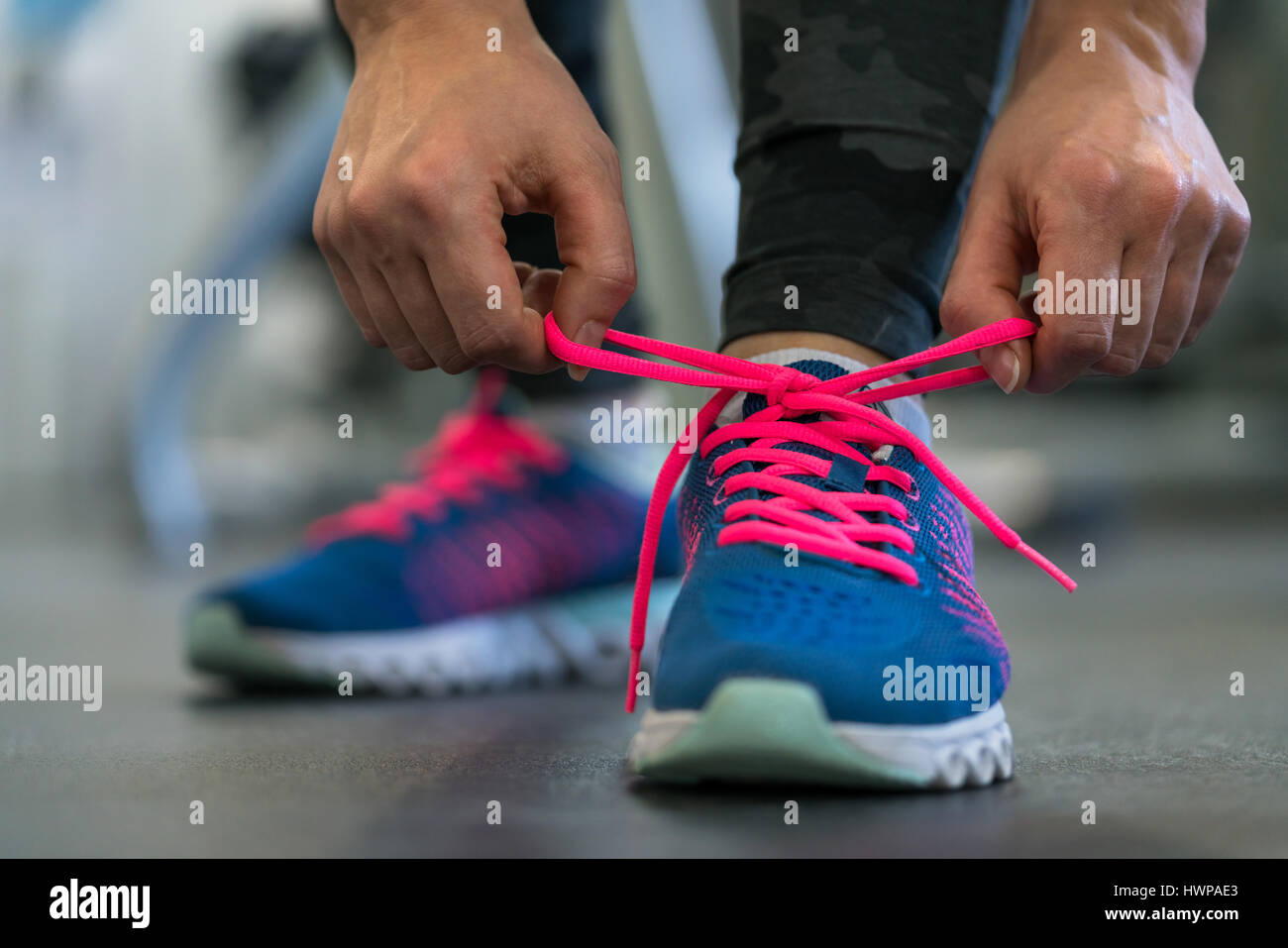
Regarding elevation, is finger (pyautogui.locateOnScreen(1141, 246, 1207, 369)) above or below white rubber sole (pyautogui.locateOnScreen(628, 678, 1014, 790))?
above

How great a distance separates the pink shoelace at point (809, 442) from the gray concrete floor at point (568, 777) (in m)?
0.10

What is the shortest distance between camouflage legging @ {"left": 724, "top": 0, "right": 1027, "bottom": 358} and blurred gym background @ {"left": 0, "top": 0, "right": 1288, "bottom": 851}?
248 mm

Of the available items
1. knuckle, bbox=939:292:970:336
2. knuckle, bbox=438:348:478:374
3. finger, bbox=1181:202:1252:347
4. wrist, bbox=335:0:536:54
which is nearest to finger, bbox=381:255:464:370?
knuckle, bbox=438:348:478:374

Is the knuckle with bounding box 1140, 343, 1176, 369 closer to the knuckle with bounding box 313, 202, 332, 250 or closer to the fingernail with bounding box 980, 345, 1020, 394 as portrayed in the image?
the fingernail with bounding box 980, 345, 1020, 394

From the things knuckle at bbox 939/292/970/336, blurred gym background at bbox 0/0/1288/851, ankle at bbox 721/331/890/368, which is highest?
blurred gym background at bbox 0/0/1288/851

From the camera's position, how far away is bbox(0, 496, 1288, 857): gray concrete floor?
409 mm

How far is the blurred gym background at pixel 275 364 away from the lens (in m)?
1.41

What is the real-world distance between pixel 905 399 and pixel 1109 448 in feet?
11.9

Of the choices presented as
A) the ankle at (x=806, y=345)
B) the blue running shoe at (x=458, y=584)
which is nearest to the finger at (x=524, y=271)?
the ankle at (x=806, y=345)

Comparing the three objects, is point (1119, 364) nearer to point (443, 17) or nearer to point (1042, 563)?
point (1042, 563)

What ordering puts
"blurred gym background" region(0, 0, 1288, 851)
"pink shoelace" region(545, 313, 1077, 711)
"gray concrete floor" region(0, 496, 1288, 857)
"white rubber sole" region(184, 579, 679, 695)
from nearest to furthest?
"gray concrete floor" region(0, 496, 1288, 857) → "pink shoelace" region(545, 313, 1077, 711) → "white rubber sole" region(184, 579, 679, 695) → "blurred gym background" region(0, 0, 1288, 851)

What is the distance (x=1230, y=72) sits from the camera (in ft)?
10.6

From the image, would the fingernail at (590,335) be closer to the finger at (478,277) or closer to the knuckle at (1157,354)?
the finger at (478,277)

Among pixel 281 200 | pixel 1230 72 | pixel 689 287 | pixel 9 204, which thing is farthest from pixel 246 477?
pixel 1230 72
